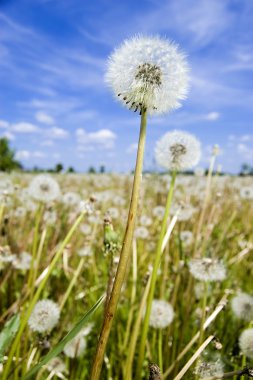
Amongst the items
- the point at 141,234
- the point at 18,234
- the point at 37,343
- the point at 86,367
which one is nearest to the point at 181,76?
the point at 37,343

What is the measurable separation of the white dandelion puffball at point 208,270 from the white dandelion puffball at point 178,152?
1.42 feet

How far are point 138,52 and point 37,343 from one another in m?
1.13

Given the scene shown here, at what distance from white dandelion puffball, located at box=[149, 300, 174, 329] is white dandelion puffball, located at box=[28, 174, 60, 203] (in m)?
0.72

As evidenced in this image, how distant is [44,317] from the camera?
1.63m

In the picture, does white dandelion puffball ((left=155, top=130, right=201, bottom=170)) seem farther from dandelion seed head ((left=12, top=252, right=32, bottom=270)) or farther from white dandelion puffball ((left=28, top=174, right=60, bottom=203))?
dandelion seed head ((left=12, top=252, right=32, bottom=270))

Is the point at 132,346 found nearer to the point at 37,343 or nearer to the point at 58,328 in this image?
the point at 37,343

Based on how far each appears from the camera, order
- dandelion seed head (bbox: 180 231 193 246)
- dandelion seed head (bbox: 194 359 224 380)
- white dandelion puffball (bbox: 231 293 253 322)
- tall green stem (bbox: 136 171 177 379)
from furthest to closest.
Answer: dandelion seed head (bbox: 180 231 193 246)
white dandelion puffball (bbox: 231 293 253 322)
dandelion seed head (bbox: 194 359 224 380)
tall green stem (bbox: 136 171 177 379)

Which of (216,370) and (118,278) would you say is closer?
(118,278)

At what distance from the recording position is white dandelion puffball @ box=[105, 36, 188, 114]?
914mm

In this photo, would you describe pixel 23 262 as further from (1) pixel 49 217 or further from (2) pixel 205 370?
(2) pixel 205 370

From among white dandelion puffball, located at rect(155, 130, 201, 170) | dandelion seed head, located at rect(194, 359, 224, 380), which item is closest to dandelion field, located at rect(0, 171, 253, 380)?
dandelion seed head, located at rect(194, 359, 224, 380)

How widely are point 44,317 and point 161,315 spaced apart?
1.67ft

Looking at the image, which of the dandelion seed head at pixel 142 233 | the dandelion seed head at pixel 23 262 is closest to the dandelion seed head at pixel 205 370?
the dandelion seed head at pixel 23 262

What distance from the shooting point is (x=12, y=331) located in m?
1.20
